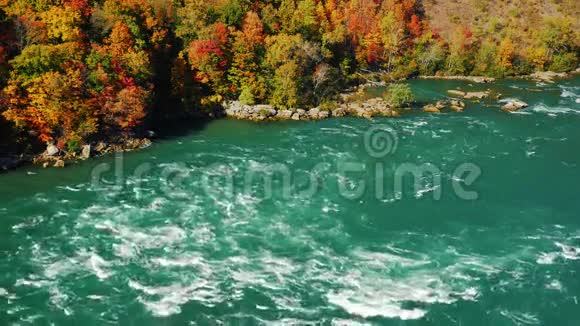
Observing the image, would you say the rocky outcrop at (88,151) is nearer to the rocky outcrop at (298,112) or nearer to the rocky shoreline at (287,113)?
the rocky shoreline at (287,113)

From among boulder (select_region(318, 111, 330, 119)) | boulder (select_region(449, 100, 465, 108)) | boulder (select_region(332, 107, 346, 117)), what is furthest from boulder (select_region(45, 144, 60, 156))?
boulder (select_region(449, 100, 465, 108))

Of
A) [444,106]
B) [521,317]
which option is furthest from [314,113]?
[521,317]

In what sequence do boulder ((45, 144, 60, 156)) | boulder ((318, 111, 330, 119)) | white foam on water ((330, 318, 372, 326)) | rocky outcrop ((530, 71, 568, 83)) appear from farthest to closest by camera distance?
rocky outcrop ((530, 71, 568, 83)), boulder ((318, 111, 330, 119)), boulder ((45, 144, 60, 156)), white foam on water ((330, 318, 372, 326))

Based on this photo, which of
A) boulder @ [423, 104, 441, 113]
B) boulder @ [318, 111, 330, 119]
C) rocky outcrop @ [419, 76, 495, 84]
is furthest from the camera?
rocky outcrop @ [419, 76, 495, 84]

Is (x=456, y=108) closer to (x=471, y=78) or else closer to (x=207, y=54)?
(x=471, y=78)

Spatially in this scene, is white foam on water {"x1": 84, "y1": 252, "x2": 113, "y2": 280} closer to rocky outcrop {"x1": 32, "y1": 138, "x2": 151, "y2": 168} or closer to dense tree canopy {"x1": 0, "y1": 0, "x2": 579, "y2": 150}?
rocky outcrop {"x1": 32, "y1": 138, "x2": 151, "y2": 168}
